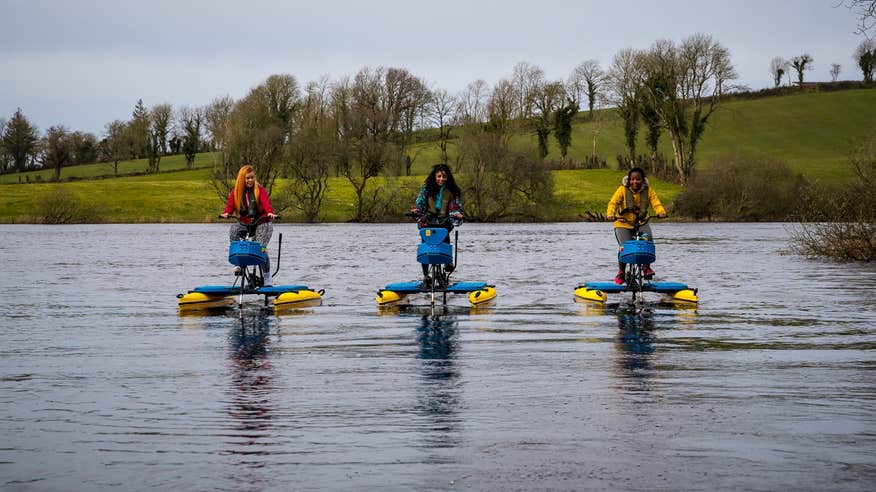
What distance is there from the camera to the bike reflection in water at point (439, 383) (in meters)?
6.69

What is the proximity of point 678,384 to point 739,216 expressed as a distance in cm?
7016

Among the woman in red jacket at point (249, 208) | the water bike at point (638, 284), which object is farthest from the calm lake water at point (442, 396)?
the woman in red jacket at point (249, 208)

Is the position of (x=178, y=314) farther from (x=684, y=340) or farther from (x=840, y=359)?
(x=840, y=359)

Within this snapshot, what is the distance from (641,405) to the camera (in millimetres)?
7633

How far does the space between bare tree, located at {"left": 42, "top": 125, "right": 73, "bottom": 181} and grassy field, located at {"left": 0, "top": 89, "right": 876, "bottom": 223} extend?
207 cm

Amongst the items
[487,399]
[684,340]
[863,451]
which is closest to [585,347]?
[684,340]

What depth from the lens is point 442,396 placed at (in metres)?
8.10

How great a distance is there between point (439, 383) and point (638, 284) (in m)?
8.13

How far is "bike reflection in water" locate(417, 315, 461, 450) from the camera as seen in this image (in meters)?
6.69

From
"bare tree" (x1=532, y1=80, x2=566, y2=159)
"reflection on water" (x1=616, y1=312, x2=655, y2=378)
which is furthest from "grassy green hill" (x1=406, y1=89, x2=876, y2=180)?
"reflection on water" (x1=616, y1=312, x2=655, y2=378)

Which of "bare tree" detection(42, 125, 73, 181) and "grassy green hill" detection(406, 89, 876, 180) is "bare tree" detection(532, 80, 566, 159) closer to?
"grassy green hill" detection(406, 89, 876, 180)

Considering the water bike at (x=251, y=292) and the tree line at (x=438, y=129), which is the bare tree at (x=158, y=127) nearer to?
the tree line at (x=438, y=129)

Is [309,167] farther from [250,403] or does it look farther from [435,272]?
[250,403]

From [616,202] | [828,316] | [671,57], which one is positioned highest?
[671,57]
